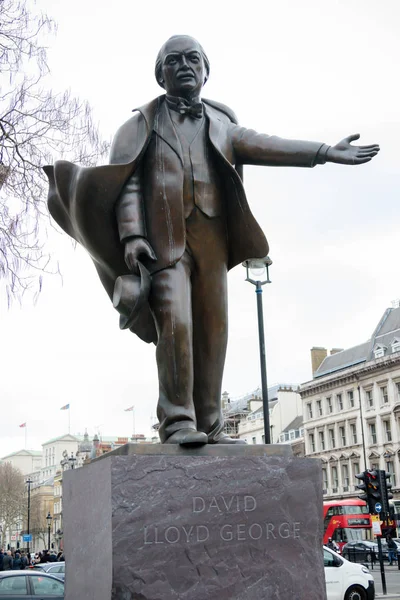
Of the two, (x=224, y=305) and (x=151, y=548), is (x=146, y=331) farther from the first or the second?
(x=151, y=548)

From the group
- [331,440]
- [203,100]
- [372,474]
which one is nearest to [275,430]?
[331,440]

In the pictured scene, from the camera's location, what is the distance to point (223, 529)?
364 centimetres

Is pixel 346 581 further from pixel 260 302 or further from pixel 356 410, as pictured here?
pixel 356 410

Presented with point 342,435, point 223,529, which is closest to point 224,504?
point 223,529

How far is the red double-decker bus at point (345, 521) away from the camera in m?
38.8

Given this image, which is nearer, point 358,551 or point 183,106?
point 183,106

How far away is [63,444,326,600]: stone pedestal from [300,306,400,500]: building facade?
169 ft

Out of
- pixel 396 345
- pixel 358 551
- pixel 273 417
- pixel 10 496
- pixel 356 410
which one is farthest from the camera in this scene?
pixel 10 496

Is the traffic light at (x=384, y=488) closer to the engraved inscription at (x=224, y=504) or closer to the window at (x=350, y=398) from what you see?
the engraved inscription at (x=224, y=504)

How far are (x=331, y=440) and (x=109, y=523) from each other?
61886mm

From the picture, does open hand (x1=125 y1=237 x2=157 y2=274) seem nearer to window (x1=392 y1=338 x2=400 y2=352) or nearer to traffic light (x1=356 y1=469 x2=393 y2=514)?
traffic light (x1=356 y1=469 x2=393 y2=514)

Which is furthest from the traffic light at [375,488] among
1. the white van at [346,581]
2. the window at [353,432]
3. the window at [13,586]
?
the window at [353,432]

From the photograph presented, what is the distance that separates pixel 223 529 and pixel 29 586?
1138 centimetres

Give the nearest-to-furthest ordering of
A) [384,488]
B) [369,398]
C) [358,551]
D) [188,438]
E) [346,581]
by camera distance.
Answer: [188,438]
[346,581]
[384,488]
[358,551]
[369,398]
